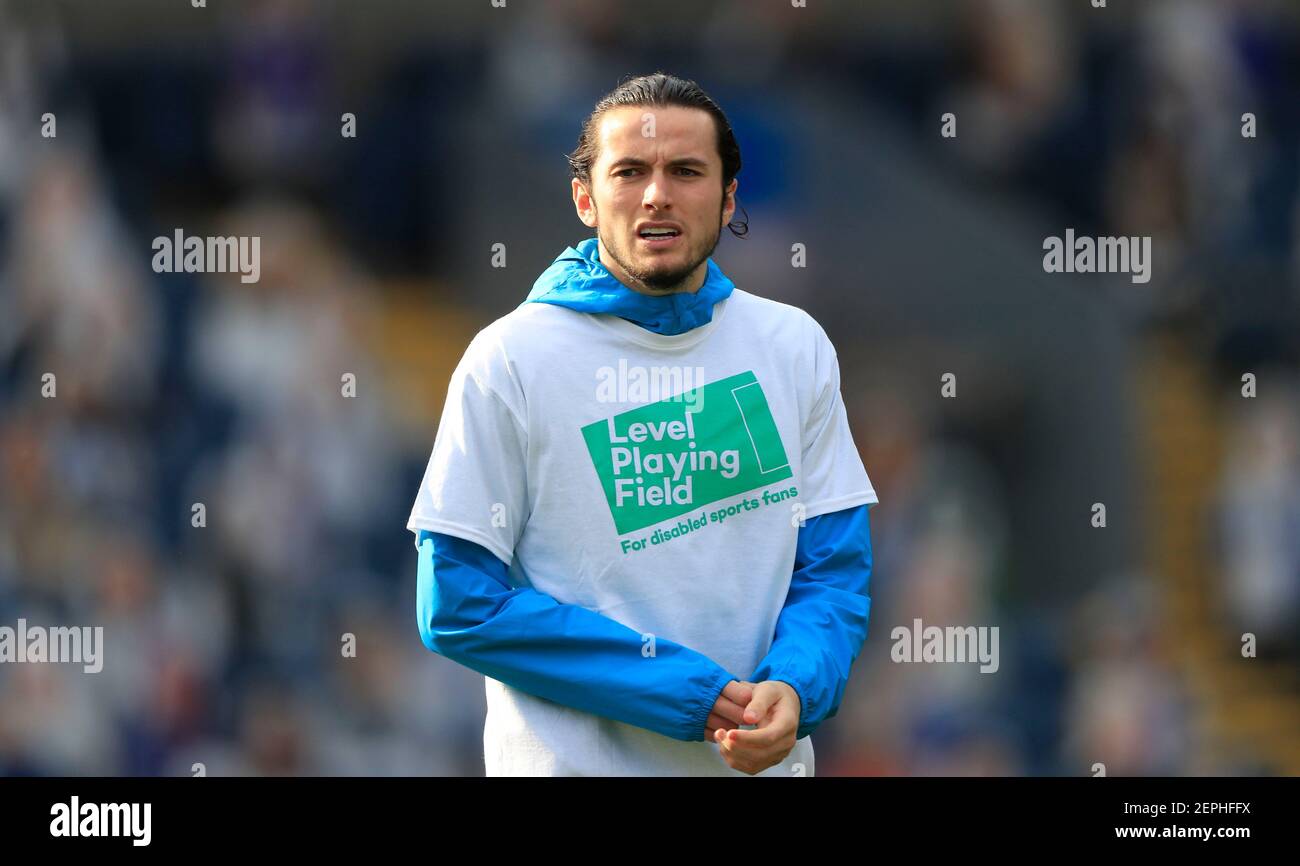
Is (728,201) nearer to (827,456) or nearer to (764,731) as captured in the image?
(827,456)

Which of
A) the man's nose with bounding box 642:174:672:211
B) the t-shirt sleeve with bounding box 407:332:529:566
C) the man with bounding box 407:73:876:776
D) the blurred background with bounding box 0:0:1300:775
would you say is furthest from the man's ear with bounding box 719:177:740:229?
the blurred background with bounding box 0:0:1300:775

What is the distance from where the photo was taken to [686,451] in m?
2.32

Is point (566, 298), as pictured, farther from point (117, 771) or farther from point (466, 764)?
point (117, 771)

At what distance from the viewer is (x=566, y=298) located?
2.33 metres

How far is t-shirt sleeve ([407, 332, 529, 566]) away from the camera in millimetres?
2225

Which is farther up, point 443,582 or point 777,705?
point 443,582

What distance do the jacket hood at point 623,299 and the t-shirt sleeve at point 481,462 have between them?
126 mm

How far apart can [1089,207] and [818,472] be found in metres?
4.63

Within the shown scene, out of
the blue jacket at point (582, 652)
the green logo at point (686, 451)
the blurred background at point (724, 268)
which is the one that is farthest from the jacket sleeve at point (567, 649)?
the blurred background at point (724, 268)

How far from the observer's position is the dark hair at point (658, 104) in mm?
2287

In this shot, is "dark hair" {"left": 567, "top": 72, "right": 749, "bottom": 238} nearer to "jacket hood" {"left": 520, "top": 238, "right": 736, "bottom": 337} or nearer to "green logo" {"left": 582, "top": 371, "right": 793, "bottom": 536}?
"jacket hood" {"left": 520, "top": 238, "right": 736, "bottom": 337}

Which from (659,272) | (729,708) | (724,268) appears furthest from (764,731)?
(724,268)

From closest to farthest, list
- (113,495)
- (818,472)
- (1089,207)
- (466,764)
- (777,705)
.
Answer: (777,705) → (818,472) → (466,764) → (113,495) → (1089,207)

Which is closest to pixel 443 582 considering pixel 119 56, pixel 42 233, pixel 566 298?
pixel 566 298
